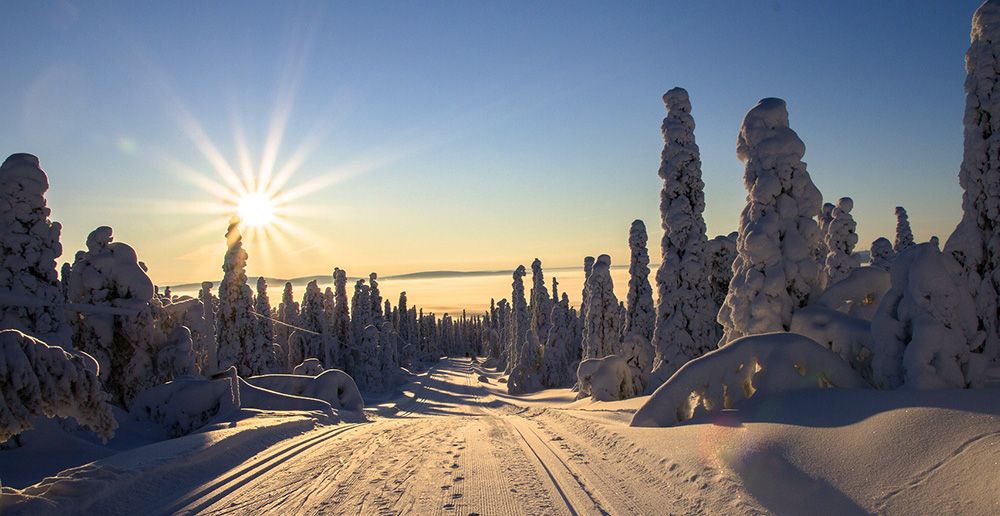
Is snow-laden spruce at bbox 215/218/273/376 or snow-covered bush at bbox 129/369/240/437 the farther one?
snow-laden spruce at bbox 215/218/273/376

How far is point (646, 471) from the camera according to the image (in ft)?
26.5

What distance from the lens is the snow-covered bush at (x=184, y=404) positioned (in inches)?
666

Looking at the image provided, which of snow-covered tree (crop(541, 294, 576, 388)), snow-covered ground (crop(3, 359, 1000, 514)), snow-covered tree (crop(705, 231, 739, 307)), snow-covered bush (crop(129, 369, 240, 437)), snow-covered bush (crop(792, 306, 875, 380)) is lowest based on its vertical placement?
snow-covered tree (crop(541, 294, 576, 388))

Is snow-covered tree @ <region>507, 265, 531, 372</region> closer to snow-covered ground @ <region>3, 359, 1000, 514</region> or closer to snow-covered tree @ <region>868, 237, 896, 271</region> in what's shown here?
snow-covered tree @ <region>868, 237, 896, 271</region>

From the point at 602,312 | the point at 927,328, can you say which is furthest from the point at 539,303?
the point at 927,328

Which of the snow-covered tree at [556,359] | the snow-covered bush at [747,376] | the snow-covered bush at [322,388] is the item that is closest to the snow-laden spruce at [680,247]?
the snow-covered bush at [747,376]

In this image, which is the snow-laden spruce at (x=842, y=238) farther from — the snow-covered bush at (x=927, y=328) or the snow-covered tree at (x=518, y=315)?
the snow-covered tree at (x=518, y=315)

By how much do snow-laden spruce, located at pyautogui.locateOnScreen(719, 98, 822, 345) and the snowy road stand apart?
16.9 feet

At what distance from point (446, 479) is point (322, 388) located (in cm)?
2085

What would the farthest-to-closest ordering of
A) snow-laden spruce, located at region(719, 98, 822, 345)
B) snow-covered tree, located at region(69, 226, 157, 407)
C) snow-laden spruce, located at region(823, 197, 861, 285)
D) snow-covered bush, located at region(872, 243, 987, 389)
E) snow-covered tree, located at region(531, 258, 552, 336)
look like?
snow-covered tree, located at region(531, 258, 552, 336)
snow-laden spruce, located at region(823, 197, 861, 285)
snow-covered tree, located at region(69, 226, 157, 407)
snow-laden spruce, located at region(719, 98, 822, 345)
snow-covered bush, located at region(872, 243, 987, 389)

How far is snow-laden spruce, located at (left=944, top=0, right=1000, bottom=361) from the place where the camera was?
11328 mm

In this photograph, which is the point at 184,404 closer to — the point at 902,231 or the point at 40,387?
the point at 40,387

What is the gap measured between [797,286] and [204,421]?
1696 cm

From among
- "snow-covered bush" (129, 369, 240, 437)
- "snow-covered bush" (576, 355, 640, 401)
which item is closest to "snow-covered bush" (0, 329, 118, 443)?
"snow-covered bush" (129, 369, 240, 437)
